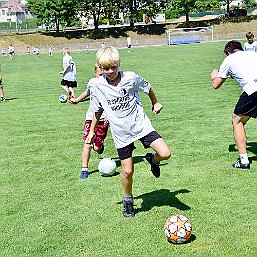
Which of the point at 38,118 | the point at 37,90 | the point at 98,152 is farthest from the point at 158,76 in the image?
the point at 98,152

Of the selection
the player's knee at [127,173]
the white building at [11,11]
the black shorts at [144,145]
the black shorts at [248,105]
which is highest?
the white building at [11,11]

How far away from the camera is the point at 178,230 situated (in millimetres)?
5348

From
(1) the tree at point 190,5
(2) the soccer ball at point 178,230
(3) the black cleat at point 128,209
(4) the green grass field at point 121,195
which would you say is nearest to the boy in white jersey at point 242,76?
(4) the green grass field at point 121,195

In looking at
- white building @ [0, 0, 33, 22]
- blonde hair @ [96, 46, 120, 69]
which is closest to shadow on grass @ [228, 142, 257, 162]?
blonde hair @ [96, 46, 120, 69]

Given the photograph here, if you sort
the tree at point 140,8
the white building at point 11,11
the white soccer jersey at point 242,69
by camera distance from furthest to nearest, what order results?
the white building at point 11,11 → the tree at point 140,8 → the white soccer jersey at point 242,69

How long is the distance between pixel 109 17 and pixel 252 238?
80.6 m

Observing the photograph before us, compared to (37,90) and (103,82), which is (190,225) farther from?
(37,90)

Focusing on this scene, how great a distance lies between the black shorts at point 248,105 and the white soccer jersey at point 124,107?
2475 mm

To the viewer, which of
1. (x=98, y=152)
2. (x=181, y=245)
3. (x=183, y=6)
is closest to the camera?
(x=181, y=245)

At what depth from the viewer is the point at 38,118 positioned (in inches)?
554

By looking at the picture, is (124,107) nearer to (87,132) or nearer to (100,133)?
(87,132)

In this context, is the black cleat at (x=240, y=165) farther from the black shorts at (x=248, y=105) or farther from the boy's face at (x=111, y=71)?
the boy's face at (x=111, y=71)

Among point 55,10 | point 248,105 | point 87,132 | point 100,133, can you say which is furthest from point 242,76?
point 55,10

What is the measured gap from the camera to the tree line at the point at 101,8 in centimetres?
7675
